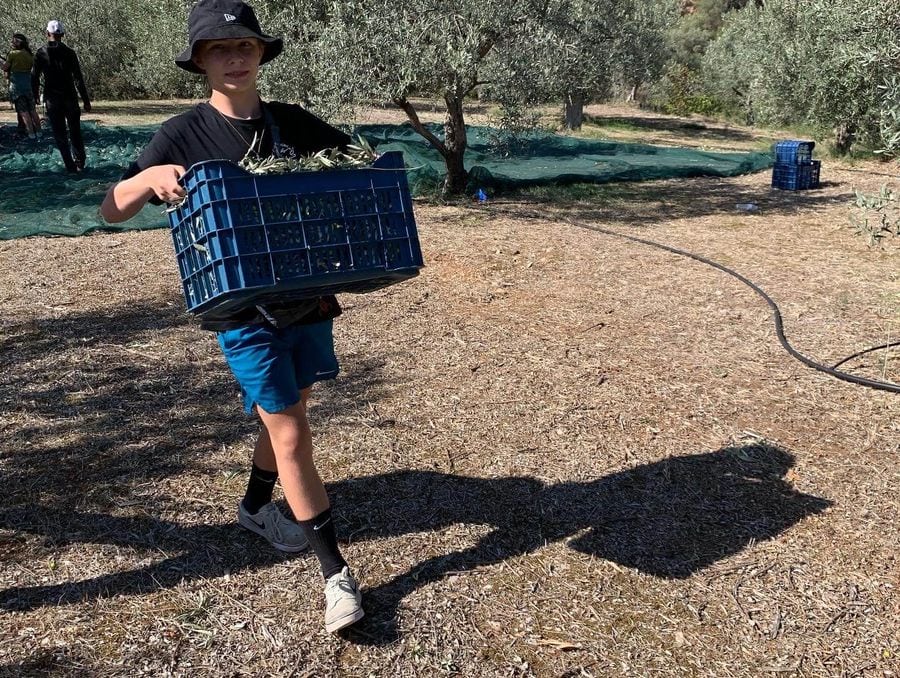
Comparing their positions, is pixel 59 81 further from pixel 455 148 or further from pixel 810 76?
pixel 810 76

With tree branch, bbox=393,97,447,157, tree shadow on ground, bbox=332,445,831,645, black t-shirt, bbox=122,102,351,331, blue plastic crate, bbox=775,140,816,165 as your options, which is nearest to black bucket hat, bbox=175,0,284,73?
black t-shirt, bbox=122,102,351,331

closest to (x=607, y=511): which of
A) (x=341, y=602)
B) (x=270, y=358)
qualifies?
(x=341, y=602)

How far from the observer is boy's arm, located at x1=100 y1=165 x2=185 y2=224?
2.25 m

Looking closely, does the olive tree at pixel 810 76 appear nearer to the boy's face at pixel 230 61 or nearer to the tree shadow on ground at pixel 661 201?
the tree shadow on ground at pixel 661 201

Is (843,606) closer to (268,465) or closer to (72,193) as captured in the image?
(268,465)

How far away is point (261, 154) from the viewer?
2469 millimetres

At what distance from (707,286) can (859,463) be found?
3.06 m

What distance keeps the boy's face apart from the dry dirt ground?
5.75 feet

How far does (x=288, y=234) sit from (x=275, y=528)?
1.35m

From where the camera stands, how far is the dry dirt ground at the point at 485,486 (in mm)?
2623

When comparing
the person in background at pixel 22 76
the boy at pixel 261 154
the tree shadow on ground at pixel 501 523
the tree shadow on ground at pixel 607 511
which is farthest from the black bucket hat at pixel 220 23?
the person in background at pixel 22 76

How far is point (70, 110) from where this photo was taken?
10.7 meters

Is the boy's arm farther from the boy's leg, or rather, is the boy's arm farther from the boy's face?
the boy's leg

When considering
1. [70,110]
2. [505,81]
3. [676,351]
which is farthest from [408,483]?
[70,110]
